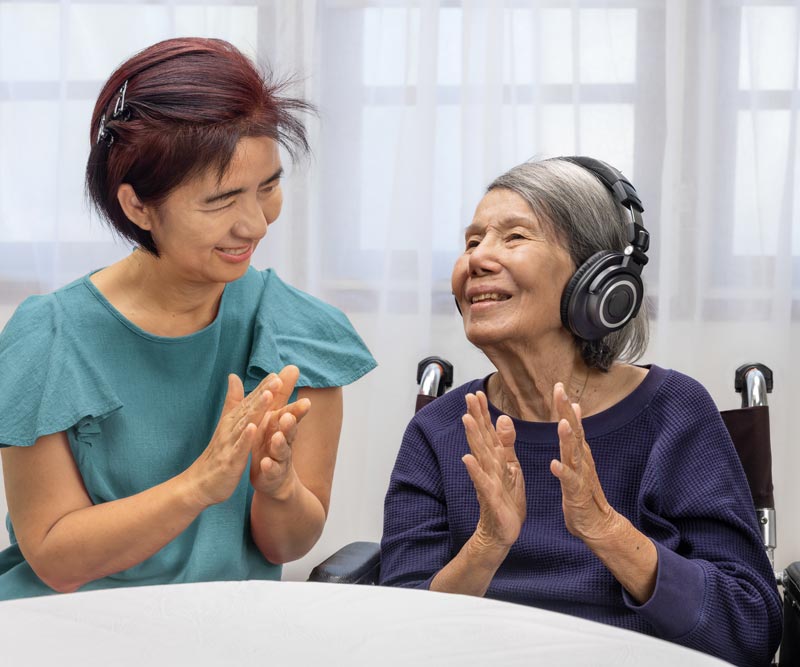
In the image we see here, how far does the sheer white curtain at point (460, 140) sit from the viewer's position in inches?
99.1

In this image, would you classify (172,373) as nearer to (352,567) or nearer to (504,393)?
(352,567)

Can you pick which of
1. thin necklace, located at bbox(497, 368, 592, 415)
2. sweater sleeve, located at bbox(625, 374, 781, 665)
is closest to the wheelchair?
sweater sleeve, located at bbox(625, 374, 781, 665)

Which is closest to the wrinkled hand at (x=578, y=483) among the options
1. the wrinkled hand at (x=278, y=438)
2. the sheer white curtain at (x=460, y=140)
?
the wrinkled hand at (x=278, y=438)

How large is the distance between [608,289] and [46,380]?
0.75 metres

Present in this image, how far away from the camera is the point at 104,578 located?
1.38 metres

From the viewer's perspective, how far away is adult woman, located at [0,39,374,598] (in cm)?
126

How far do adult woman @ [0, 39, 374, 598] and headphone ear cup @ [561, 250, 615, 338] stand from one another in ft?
1.05

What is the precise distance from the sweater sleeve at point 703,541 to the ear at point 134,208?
2.40 feet

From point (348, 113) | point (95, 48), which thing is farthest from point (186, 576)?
point (95, 48)

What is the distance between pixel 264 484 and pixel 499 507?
0.30 m

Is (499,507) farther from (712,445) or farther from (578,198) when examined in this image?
(578,198)

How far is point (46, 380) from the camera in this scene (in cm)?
134

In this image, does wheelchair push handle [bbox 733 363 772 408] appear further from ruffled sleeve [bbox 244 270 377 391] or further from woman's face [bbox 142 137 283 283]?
woman's face [bbox 142 137 283 283]

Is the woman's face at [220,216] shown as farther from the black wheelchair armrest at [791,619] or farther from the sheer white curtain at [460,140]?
the sheer white curtain at [460,140]
